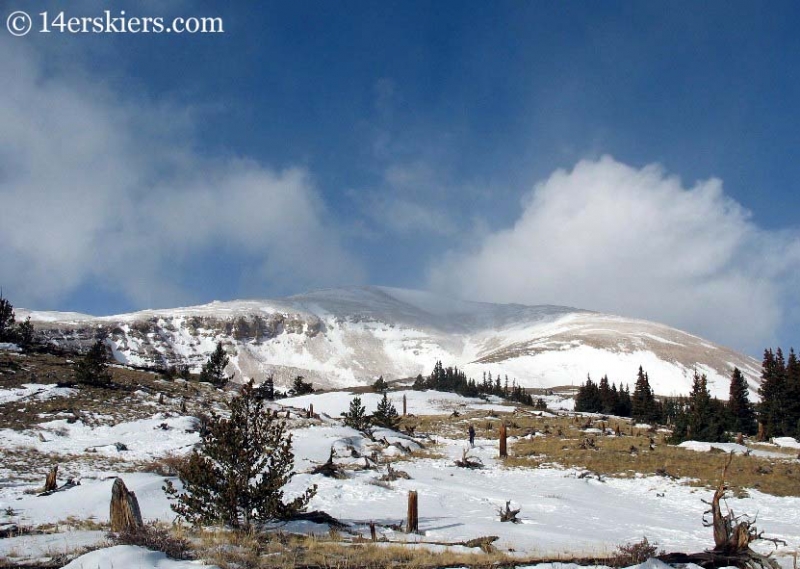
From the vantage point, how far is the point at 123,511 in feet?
35.7

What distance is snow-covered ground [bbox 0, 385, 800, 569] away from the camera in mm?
13328

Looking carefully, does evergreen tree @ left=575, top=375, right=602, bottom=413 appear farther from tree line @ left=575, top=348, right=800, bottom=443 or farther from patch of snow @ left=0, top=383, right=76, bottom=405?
patch of snow @ left=0, top=383, right=76, bottom=405

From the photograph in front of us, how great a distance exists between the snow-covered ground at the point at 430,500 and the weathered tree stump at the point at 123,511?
422 mm

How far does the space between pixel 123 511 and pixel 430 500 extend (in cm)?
1208

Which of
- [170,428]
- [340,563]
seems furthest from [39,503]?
[170,428]

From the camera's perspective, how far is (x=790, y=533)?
16.3 m

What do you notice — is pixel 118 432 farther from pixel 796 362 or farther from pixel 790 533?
pixel 796 362

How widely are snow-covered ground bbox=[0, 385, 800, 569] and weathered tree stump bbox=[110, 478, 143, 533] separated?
42 cm

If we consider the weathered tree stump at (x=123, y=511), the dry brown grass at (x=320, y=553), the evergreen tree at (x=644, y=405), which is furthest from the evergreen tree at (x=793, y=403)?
the weathered tree stump at (x=123, y=511)

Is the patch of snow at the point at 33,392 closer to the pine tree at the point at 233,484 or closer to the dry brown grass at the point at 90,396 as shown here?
the dry brown grass at the point at 90,396

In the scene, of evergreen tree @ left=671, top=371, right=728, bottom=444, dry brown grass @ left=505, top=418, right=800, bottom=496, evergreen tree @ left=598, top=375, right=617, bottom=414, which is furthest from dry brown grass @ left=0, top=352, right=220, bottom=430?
evergreen tree @ left=598, top=375, right=617, bottom=414

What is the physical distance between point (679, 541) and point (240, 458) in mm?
12365

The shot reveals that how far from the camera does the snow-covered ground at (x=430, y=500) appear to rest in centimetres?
1333

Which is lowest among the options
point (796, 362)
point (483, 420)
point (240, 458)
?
point (483, 420)
